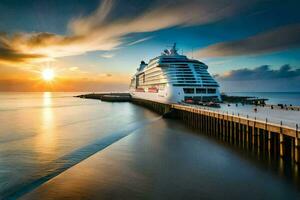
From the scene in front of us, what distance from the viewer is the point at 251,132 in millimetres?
26656

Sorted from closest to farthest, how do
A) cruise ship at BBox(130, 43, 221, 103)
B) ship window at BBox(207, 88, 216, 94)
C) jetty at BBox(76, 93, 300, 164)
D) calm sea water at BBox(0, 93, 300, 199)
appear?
calm sea water at BBox(0, 93, 300, 199), jetty at BBox(76, 93, 300, 164), cruise ship at BBox(130, 43, 221, 103), ship window at BBox(207, 88, 216, 94)

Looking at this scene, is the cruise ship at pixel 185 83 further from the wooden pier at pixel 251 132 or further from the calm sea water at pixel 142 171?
the calm sea water at pixel 142 171

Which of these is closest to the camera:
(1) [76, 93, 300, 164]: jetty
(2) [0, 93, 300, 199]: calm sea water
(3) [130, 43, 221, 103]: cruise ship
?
(2) [0, 93, 300, 199]: calm sea water

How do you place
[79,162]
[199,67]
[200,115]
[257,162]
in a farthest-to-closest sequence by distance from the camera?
[199,67]
[200,115]
[79,162]
[257,162]

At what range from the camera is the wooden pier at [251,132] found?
2053 cm

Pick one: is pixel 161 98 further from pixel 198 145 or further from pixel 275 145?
pixel 275 145

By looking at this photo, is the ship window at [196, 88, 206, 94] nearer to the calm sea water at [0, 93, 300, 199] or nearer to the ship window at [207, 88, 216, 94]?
the ship window at [207, 88, 216, 94]

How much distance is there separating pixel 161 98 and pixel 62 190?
49593mm

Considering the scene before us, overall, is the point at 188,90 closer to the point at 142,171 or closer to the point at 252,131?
the point at 252,131

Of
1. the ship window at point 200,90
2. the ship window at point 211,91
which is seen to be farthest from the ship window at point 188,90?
the ship window at point 211,91

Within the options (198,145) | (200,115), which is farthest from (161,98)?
(198,145)

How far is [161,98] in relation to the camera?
64.6m

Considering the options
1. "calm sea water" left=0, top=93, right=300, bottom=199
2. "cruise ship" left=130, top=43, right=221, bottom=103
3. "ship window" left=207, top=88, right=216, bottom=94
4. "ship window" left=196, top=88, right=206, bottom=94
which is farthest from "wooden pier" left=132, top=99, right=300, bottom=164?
"ship window" left=207, top=88, right=216, bottom=94

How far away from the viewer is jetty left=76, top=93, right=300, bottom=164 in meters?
20.5
